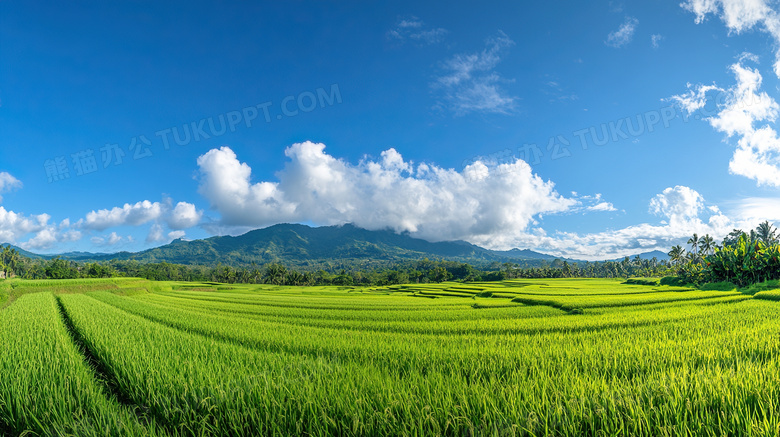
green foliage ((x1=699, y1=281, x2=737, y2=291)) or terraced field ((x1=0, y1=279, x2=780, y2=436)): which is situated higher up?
terraced field ((x1=0, y1=279, x2=780, y2=436))

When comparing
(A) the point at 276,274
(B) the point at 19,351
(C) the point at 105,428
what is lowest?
(A) the point at 276,274

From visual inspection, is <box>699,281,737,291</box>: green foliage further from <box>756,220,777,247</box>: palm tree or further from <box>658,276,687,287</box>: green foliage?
<box>756,220,777,247</box>: palm tree

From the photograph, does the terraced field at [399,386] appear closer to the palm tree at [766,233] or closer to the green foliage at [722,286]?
the green foliage at [722,286]

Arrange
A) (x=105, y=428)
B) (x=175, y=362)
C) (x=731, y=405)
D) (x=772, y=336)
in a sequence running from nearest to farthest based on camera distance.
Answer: (x=731, y=405)
(x=105, y=428)
(x=175, y=362)
(x=772, y=336)

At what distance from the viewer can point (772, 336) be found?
25.8ft

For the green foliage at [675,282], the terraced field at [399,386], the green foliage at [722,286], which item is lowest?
the green foliage at [675,282]

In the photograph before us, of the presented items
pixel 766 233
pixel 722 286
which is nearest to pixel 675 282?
pixel 722 286

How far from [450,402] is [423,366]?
98.6 inches

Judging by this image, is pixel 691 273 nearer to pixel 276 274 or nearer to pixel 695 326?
pixel 695 326

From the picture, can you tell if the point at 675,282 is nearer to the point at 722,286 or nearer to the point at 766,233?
the point at 722,286

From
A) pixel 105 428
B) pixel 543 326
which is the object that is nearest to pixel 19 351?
pixel 105 428

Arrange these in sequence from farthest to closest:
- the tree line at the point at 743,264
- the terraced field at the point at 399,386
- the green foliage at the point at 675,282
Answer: the green foliage at the point at 675,282, the tree line at the point at 743,264, the terraced field at the point at 399,386

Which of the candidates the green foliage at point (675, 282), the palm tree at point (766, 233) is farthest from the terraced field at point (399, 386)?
the palm tree at point (766, 233)

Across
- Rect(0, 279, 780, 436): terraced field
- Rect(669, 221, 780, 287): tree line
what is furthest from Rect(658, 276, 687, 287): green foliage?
Rect(0, 279, 780, 436): terraced field
